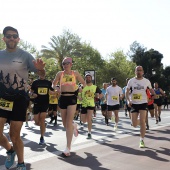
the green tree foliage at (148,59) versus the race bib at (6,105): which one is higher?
the green tree foliage at (148,59)

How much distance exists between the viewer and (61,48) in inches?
1741

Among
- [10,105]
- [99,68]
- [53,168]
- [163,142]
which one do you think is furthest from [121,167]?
[99,68]

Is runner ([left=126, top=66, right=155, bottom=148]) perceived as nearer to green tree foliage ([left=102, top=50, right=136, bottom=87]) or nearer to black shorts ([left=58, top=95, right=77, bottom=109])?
black shorts ([left=58, top=95, right=77, bottom=109])

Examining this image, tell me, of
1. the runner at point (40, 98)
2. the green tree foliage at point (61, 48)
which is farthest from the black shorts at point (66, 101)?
the green tree foliage at point (61, 48)

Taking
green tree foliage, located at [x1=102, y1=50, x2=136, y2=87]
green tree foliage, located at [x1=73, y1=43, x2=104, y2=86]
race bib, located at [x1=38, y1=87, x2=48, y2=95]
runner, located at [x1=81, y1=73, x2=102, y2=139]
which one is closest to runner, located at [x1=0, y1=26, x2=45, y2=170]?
race bib, located at [x1=38, y1=87, x2=48, y2=95]

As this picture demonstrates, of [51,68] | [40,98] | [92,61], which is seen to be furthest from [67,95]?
[92,61]

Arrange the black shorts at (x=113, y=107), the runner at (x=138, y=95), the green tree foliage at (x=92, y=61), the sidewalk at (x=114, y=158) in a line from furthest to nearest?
the green tree foliage at (x=92, y=61)
the black shorts at (x=113, y=107)
the runner at (x=138, y=95)
the sidewalk at (x=114, y=158)

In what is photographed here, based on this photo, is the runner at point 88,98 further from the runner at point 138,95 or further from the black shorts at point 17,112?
the black shorts at point 17,112

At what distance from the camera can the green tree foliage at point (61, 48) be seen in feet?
143

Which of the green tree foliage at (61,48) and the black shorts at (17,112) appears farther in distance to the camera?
the green tree foliage at (61,48)

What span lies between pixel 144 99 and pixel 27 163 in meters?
3.33

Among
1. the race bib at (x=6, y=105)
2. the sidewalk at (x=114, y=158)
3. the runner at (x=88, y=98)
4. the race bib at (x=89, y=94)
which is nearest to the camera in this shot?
the race bib at (x=6, y=105)

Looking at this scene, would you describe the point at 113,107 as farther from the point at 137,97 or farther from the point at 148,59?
the point at 148,59

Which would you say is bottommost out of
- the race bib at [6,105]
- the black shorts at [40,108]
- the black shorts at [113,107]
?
the black shorts at [113,107]
